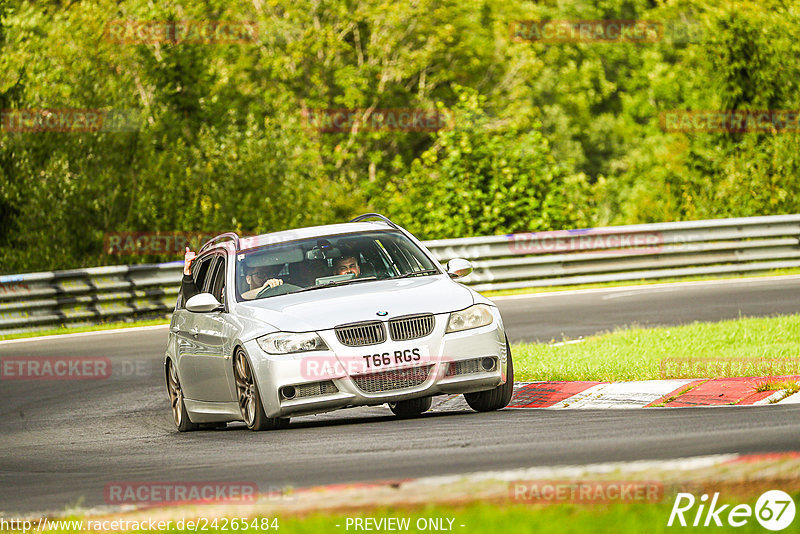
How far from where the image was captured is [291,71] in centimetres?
4931

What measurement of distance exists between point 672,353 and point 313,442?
5.27 meters

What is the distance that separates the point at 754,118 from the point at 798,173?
9.94ft

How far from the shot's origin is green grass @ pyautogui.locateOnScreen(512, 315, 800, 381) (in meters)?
11.5

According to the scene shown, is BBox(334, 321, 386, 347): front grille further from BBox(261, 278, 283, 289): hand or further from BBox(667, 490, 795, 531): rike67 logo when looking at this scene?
BBox(667, 490, 795, 531): rike67 logo

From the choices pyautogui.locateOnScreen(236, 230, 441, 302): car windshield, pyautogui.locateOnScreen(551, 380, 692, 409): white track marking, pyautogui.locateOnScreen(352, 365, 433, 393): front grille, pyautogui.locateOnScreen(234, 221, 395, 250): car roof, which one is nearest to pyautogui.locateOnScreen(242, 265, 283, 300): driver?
pyautogui.locateOnScreen(236, 230, 441, 302): car windshield

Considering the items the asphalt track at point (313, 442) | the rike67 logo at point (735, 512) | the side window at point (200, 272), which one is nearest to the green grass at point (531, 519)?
the rike67 logo at point (735, 512)

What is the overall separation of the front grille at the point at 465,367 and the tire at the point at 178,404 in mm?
2750

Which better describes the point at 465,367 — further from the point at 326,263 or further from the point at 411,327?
the point at 326,263

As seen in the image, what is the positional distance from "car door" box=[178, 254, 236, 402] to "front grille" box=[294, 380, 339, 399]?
0.91m

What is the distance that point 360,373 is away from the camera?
9.63 meters

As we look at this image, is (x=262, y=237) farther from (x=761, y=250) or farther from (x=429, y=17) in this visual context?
(x=429, y=17)

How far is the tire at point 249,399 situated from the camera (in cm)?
998

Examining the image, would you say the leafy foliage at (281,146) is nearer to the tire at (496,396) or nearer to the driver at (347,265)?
the driver at (347,265)

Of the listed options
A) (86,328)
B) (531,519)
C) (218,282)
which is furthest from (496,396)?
(86,328)
